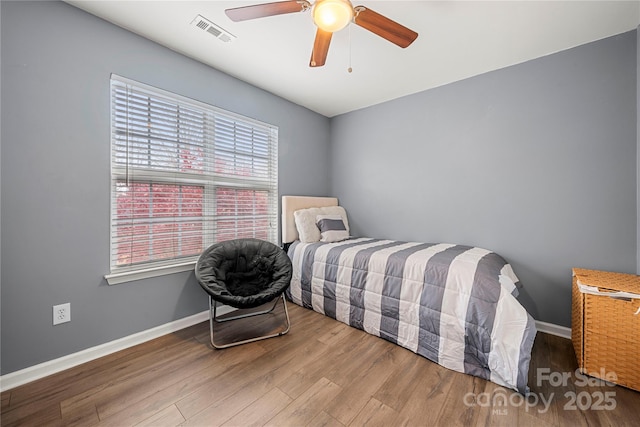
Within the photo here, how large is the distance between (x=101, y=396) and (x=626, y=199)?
12.6 ft

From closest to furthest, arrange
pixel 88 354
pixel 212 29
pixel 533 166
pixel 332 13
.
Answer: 1. pixel 332 13
2. pixel 88 354
3. pixel 212 29
4. pixel 533 166

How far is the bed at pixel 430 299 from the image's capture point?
1499 mm

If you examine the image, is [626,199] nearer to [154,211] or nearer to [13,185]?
[154,211]

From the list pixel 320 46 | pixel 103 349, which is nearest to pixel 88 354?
pixel 103 349

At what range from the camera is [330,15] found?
1.29 meters

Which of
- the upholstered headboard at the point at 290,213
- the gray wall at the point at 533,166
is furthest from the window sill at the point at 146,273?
the gray wall at the point at 533,166

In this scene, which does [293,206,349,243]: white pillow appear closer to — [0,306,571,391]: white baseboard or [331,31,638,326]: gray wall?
[331,31,638,326]: gray wall

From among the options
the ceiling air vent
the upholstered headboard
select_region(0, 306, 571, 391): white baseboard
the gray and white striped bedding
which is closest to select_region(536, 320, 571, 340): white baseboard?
select_region(0, 306, 571, 391): white baseboard

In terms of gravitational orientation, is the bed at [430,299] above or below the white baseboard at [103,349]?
above

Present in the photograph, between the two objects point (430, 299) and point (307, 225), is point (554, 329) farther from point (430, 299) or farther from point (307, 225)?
point (307, 225)

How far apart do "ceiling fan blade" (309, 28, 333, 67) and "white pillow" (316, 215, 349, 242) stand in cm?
174

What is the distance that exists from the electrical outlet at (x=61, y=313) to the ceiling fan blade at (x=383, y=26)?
2.59 meters

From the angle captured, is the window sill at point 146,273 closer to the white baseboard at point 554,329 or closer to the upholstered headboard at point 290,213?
the upholstered headboard at point 290,213

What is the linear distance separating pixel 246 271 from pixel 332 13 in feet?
6.66
